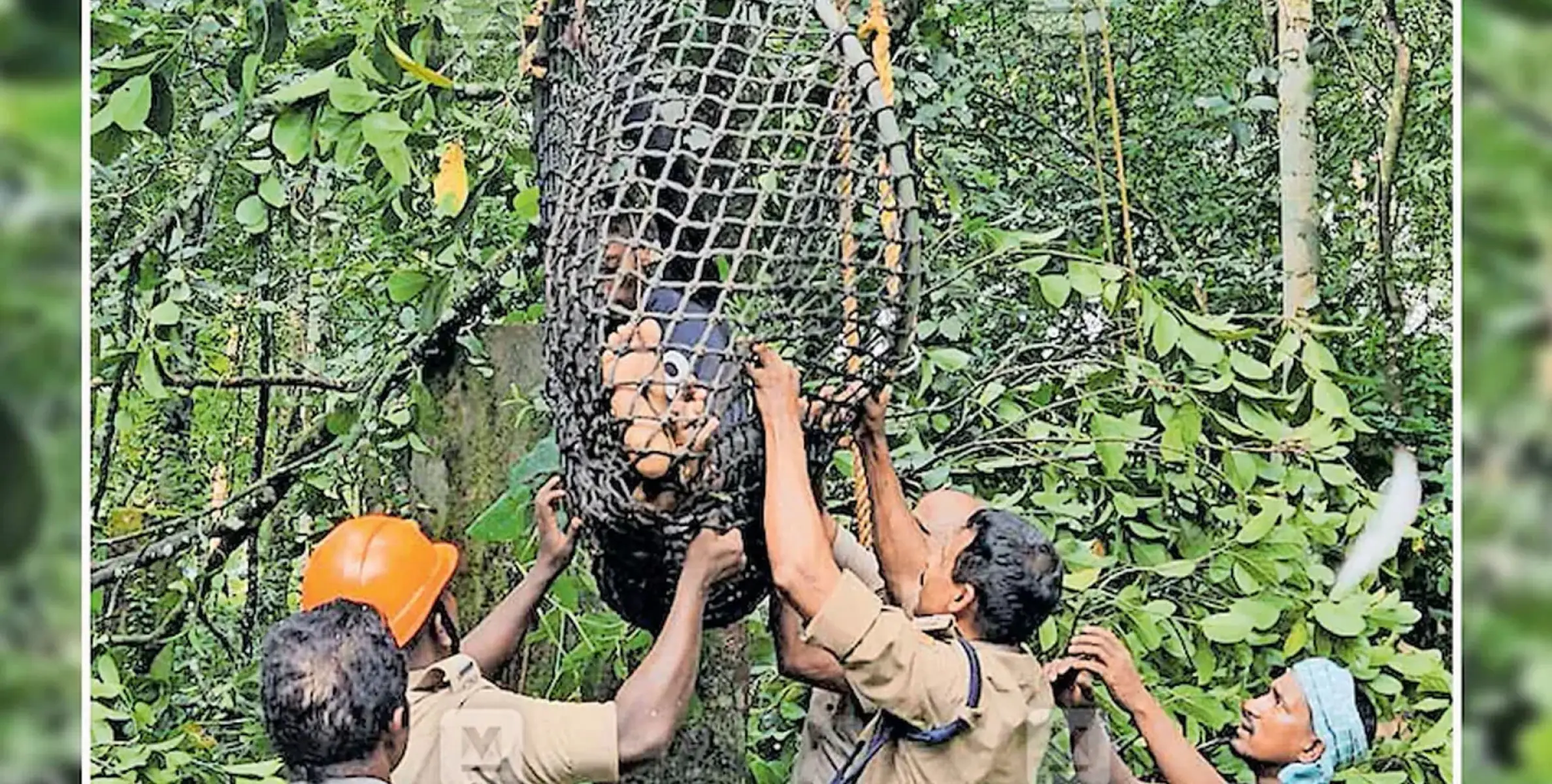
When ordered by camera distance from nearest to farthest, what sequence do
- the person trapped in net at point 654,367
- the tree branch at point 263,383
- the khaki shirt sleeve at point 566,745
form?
the person trapped in net at point 654,367 → the khaki shirt sleeve at point 566,745 → the tree branch at point 263,383

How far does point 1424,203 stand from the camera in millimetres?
1780

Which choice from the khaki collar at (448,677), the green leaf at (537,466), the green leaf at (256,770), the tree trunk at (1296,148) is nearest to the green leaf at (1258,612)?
the tree trunk at (1296,148)

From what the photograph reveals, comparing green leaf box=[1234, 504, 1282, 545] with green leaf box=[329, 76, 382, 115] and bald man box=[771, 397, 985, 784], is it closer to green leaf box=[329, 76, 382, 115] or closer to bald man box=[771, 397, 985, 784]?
bald man box=[771, 397, 985, 784]

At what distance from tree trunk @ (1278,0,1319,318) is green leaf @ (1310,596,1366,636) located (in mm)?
329

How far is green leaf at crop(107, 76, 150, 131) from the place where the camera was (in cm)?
147

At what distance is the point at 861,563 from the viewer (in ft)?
4.31

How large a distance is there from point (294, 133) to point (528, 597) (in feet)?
1.45

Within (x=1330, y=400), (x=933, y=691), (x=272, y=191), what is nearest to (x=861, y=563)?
(x=933, y=691)

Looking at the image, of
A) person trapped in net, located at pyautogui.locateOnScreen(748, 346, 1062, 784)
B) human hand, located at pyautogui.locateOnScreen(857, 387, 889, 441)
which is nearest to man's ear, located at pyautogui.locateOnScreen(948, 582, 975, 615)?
person trapped in net, located at pyautogui.locateOnScreen(748, 346, 1062, 784)

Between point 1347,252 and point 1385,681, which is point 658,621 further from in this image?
point 1347,252

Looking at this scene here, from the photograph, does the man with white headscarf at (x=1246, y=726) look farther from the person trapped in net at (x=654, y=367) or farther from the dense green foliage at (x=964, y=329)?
the person trapped in net at (x=654, y=367)

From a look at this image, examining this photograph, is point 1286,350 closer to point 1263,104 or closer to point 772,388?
point 1263,104

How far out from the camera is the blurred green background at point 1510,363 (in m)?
0.61

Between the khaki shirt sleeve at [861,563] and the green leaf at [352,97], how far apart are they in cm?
50
